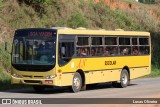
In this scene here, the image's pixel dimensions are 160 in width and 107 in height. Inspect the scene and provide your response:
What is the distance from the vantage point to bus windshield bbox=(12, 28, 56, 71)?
2348 cm

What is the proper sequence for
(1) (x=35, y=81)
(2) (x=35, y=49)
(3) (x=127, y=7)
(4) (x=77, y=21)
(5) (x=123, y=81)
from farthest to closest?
(3) (x=127, y=7)
(4) (x=77, y=21)
(5) (x=123, y=81)
(2) (x=35, y=49)
(1) (x=35, y=81)

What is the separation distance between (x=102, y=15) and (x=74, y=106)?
35013mm

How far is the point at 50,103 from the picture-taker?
19.1 meters

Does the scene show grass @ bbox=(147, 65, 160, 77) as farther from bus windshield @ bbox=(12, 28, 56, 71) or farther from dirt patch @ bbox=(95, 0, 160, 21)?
bus windshield @ bbox=(12, 28, 56, 71)

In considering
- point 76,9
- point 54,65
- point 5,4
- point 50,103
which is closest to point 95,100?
point 50,103

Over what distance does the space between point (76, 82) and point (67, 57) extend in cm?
137

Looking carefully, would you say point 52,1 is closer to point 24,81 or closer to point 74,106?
point 24,81

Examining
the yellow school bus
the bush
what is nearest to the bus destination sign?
the yellow school bus

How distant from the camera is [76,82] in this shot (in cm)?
2478

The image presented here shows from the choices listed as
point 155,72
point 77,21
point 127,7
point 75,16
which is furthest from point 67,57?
point 127,7

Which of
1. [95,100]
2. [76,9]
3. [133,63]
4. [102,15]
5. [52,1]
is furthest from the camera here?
[102,15]

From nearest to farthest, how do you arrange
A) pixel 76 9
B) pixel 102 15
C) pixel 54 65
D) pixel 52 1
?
pixel 54 65 → pixel 52 1 → pixel 76 9 → pixel 102 15

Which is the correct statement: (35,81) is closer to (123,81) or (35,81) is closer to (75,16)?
(123,81)

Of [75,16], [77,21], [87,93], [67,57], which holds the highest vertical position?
[75,16]
